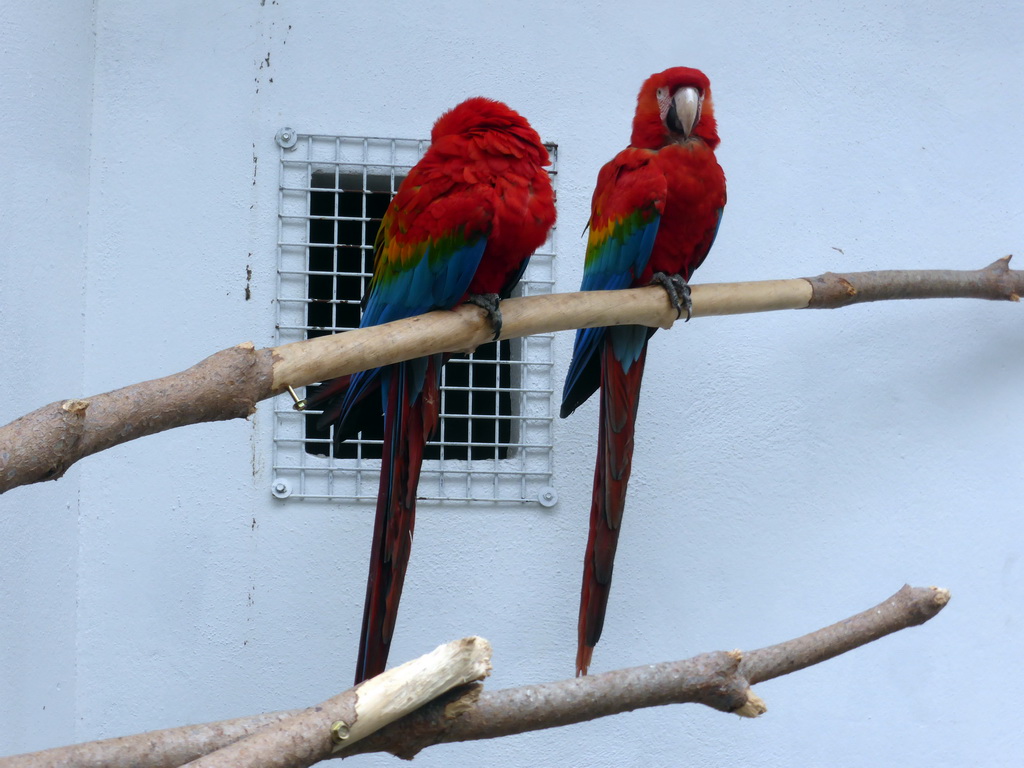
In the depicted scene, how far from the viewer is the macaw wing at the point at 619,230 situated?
1470 mm

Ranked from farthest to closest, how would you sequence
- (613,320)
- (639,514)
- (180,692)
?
1. (639,514)
2. (180,692)
3. (613,320)

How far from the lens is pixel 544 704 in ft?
3.51

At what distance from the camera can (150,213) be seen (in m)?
1.75

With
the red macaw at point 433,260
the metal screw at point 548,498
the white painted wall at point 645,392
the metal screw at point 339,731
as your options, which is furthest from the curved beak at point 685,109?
the metal screw at point 339,731

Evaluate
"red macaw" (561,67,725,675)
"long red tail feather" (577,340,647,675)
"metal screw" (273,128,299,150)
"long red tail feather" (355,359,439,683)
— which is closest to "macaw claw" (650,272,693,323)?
"red macaw" (561,67,725,675)

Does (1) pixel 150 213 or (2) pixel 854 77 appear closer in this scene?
Answer: (1) pixel 150 213

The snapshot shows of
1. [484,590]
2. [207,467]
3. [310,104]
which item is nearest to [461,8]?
[310,104]

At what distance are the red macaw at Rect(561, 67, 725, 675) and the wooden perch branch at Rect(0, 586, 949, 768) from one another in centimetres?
37

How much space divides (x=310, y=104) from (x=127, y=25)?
373 millimetres

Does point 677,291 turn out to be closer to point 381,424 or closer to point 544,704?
point 381,424

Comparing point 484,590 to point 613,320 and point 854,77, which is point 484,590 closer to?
point 613,320

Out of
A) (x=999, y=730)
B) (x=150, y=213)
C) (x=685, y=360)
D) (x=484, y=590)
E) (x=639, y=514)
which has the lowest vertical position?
(x=999, y=730)

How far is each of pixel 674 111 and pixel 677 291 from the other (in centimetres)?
30

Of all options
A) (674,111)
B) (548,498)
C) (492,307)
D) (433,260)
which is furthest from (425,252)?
(548,498)
